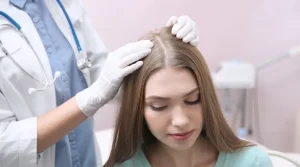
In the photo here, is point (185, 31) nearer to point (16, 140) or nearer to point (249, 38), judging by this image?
point (16, 140)

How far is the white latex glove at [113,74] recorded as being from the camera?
965 mm

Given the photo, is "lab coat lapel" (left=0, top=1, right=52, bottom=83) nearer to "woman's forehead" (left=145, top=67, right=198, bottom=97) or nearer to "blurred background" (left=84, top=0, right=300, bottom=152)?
"woman's forehead" (left=145, top=67, right=198, bottom=97)

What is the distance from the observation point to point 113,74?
0.97 m

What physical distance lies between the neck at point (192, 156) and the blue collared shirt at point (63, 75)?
8.1 inches

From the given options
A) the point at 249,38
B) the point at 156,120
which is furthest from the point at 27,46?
the point at 249,38

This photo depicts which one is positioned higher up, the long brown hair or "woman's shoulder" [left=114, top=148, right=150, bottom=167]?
the long brown hair

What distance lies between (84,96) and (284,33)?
1640 millimetres

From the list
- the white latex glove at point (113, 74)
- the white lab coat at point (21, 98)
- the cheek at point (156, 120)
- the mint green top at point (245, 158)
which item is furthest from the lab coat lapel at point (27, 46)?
the mint green top at point (245, 158)

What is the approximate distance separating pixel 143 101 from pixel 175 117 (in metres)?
0.10

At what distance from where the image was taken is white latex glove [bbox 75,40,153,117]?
0.97 metres

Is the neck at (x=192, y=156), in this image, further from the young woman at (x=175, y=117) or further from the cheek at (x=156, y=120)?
the cheek at (x=156, y=120)

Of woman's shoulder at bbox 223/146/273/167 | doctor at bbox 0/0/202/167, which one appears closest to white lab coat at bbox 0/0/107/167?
doctor at bbox 0/0/202/167

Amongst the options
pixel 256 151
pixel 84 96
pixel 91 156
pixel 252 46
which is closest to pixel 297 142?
pixel 252 46

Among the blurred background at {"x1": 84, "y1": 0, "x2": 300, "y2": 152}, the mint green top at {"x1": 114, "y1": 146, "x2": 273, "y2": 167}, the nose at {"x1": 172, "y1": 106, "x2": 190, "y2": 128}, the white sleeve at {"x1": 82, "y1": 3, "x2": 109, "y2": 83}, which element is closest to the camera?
the nose at {"x1": 172, "y1": 106, "x2": 190, "y2": 128}
